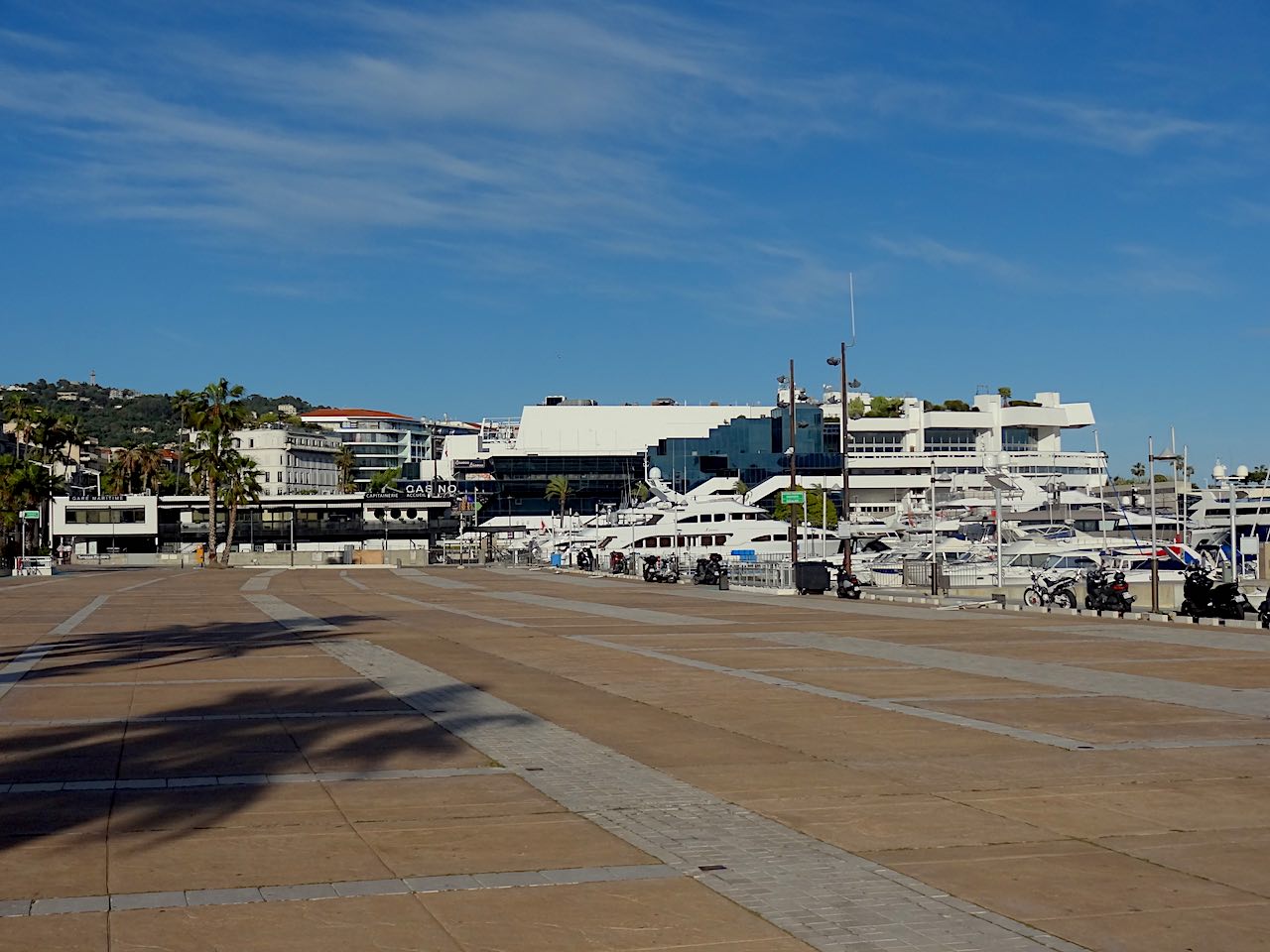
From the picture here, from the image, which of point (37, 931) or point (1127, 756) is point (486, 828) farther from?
point (1127, 756)

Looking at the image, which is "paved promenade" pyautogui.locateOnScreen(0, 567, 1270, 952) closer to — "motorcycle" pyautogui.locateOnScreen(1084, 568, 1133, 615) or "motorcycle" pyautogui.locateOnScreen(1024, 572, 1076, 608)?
"motorcycle" pyautogui.locateOnScreen(1084, 568, 1133, 615)

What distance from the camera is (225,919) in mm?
7391

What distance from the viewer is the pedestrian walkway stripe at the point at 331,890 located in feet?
25.0

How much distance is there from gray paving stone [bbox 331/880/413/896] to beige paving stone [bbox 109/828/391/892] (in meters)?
0.13

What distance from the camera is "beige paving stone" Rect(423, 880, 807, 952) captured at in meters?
7.00

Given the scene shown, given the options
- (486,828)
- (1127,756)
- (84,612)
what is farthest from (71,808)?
(84,612)

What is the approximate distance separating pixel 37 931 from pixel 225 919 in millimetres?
923

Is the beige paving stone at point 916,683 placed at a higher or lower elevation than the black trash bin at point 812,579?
lower

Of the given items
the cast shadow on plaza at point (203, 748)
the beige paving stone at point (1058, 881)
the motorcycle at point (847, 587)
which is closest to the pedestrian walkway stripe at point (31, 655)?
the cast shadow on plaza at point (203, 748)

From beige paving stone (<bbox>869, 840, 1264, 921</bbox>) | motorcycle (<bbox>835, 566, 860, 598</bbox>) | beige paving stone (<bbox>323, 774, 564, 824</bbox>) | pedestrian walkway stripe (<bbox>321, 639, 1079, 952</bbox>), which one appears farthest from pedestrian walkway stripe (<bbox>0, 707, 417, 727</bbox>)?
motorcycle (<bbox>835, 566, 860, 598</bbox>)

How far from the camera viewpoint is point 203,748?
13391 millimetres

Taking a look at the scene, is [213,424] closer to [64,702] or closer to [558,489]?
[558,489]

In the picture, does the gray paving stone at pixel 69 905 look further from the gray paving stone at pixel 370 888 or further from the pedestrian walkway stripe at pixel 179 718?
the pedestrian walkway stripe at pixel 179 718

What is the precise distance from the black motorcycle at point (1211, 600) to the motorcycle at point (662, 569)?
30365 mm
